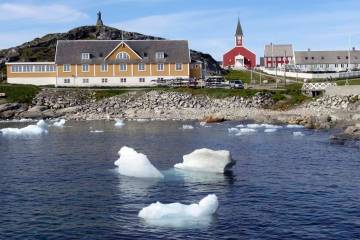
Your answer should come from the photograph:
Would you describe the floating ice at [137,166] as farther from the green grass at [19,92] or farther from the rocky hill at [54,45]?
the rocky hill at [54,45]

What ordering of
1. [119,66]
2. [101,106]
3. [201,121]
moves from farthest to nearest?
[119,66] → [101,106] → [201,121]

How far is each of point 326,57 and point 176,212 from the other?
13780 cm

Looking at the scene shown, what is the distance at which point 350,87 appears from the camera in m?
78.4

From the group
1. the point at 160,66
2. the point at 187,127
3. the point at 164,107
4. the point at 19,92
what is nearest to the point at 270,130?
the point at 187,127

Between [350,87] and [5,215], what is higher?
[350,87]

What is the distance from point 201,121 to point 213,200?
47.7 meters

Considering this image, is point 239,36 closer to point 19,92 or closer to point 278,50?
point 278,50

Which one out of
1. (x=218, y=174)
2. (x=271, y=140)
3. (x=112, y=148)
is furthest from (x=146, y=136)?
(x=218, y=174)

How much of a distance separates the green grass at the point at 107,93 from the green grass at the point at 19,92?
10017 millimetres

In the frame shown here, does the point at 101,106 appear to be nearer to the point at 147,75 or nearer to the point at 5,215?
the point at 147,75

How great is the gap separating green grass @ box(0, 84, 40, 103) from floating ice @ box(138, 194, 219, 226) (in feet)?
222

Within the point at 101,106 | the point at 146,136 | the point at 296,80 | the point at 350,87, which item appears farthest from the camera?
the point at 296,80

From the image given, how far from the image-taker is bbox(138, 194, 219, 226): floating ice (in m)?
24.8

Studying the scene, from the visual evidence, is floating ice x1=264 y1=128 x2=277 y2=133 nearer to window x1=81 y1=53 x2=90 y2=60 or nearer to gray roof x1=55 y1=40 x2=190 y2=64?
gray roof x1=55 y1=40 x2=190 y2=64
